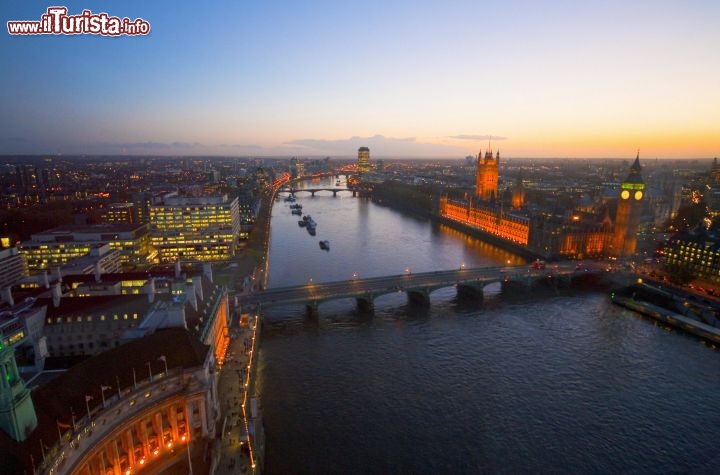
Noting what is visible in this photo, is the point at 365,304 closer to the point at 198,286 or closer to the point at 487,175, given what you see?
the point at 198,286

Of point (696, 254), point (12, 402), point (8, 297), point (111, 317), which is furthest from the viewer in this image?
point (696, 254)

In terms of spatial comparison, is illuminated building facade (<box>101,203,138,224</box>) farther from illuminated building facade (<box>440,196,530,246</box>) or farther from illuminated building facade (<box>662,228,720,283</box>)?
illuminated building facade (<box>662,228,720,283</box>)

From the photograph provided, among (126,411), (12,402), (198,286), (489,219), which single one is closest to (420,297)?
(198,286)

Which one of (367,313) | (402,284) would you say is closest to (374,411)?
(367,313)

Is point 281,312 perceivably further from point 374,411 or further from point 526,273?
point 526,273

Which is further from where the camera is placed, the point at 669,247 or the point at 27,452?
the point at 669,247

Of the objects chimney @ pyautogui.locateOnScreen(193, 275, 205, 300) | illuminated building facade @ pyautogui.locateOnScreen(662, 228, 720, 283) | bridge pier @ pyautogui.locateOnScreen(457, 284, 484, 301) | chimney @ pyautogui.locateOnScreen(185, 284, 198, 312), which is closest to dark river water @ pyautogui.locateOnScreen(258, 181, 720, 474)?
bridge pier @ pyautogui.locateOnScreen(457, 284, 484, 301)
